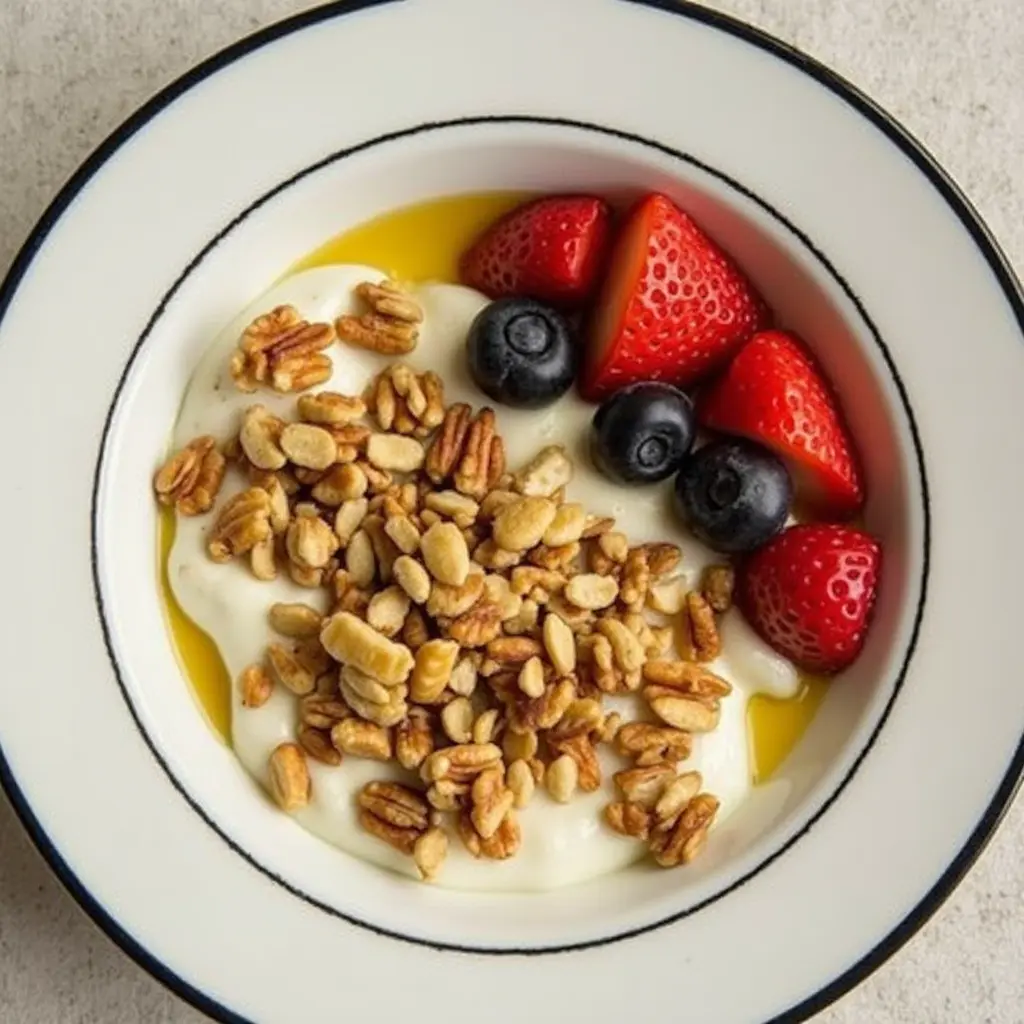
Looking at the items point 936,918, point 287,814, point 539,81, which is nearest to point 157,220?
point 539,81

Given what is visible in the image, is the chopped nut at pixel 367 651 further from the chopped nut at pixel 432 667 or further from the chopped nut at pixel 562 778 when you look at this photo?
the chopped nut at pixel 562 778

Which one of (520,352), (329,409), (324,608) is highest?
(520,352)

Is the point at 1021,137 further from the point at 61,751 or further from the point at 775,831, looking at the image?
the point at 61,751

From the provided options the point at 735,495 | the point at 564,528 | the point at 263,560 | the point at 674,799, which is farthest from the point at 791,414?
the point at 263,560

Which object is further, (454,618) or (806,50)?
(806,50)

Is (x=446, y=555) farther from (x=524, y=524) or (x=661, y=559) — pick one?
(x=661, y=559)

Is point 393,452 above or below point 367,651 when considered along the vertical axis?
above

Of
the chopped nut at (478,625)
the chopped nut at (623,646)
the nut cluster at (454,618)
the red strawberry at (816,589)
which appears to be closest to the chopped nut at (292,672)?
the nut cluster at (454,618)
